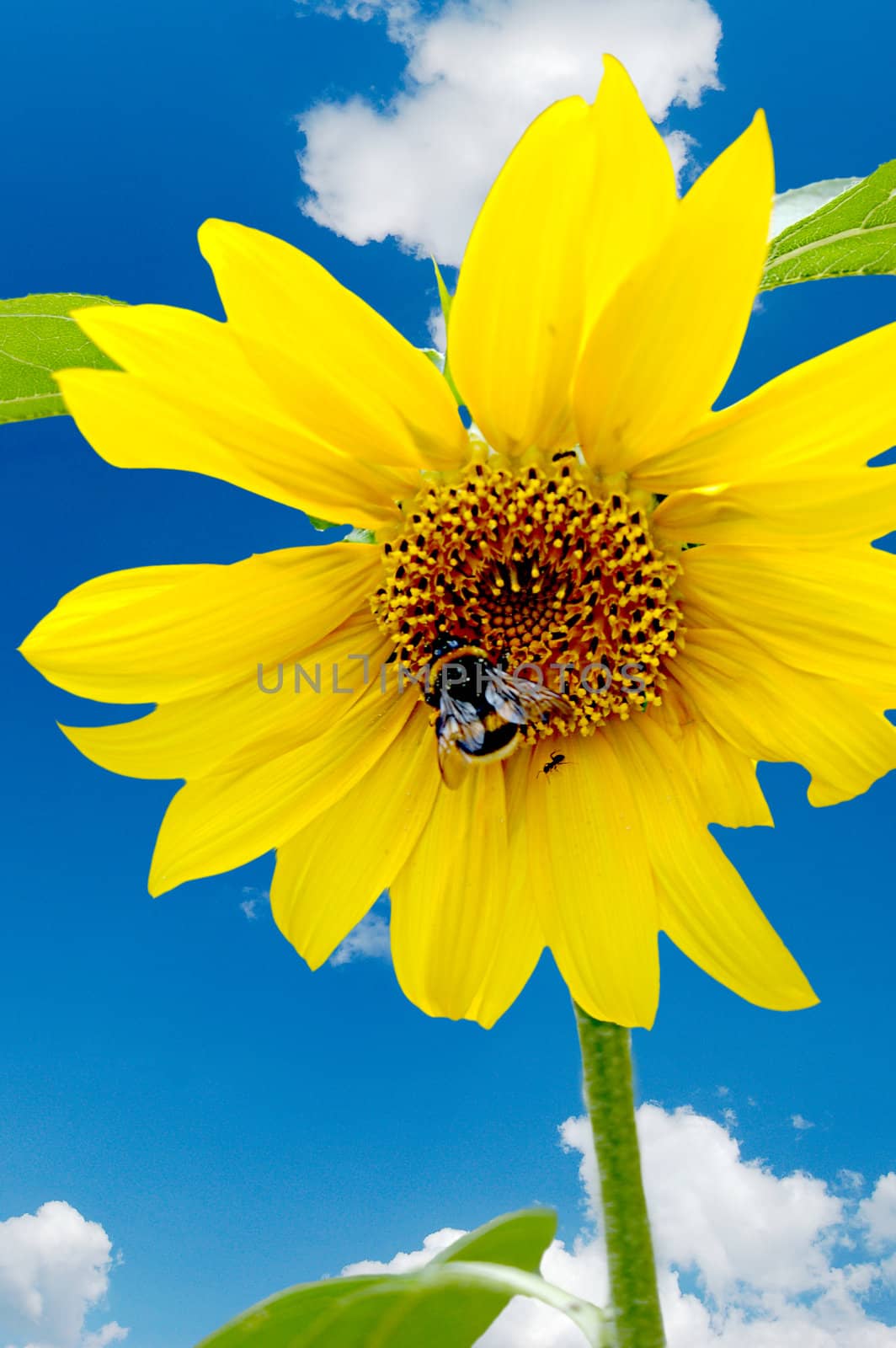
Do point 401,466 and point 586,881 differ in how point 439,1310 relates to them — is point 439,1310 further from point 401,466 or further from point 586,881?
point 401,466

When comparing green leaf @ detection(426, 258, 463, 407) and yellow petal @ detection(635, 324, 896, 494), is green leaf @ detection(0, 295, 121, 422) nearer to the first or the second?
green leaf @ detection(426, 258, 463, 407)

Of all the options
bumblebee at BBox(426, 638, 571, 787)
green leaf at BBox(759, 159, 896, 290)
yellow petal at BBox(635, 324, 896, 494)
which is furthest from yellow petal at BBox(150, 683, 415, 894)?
green leaf at BBox(759, 159, 896, 290)

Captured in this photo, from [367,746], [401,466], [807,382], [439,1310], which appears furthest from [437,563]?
[439,1310]

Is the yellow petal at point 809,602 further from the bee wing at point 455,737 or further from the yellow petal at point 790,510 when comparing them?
the bee wing at point 455,737

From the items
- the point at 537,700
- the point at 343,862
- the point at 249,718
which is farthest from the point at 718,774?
the point at 249,718

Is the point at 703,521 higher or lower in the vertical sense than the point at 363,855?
higher
